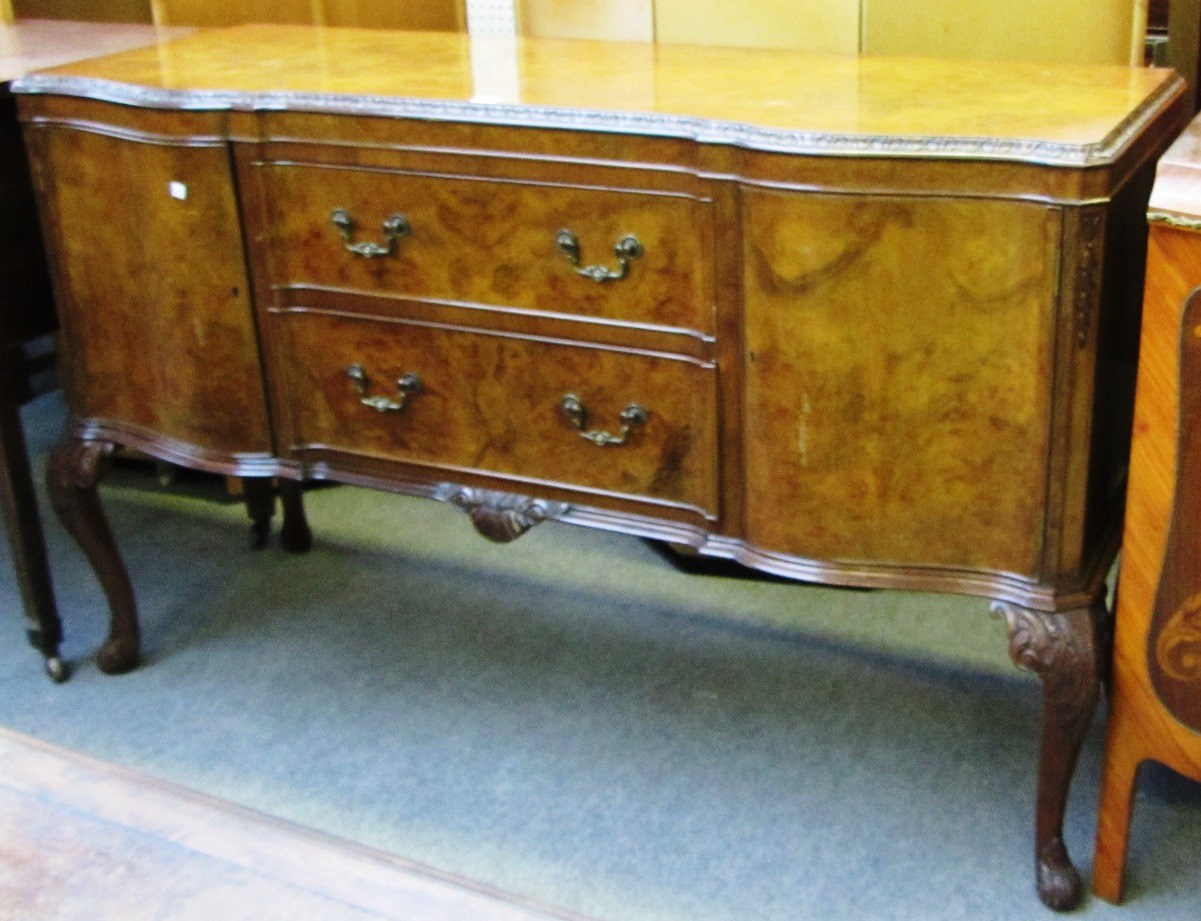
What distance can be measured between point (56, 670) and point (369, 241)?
96 centimetres

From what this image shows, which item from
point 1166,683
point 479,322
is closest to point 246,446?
point 479,322

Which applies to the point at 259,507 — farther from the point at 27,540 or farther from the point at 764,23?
the point at 764,23

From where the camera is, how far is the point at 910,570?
1726 millimetres

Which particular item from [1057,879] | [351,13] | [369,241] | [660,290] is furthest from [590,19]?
[1057,879]

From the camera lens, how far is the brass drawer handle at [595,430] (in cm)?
179

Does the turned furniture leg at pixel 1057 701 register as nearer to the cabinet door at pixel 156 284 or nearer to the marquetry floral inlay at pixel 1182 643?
the marquetry floral inlay at pixel 1182 643

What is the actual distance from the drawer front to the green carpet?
18.3 inches

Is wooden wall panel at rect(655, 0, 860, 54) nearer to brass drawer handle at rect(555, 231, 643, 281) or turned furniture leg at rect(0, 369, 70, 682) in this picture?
brass drawer handle at rect(555, 231, 643, 281)

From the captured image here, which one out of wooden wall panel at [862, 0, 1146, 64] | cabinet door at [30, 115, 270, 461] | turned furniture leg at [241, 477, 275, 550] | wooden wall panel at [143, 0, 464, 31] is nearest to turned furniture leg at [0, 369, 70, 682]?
cabinet door at [30, 115, 270, 461]

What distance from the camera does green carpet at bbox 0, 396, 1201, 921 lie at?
1.93m

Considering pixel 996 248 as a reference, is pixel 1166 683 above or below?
below

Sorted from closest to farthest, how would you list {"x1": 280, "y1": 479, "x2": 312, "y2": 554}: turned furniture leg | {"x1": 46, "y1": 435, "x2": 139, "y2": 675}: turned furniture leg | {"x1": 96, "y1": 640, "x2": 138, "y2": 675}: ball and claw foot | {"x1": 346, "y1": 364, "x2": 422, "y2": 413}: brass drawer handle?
{"x1": 346, "y1": 364, "x2": 422, "y2": 413}: brass drawer handle < {"x1": 46, "y1": 435, "x2": 139, "y2": 675}: turned furniture leg < {"x1": 96, "y1": 640, "x2": 138, "y2": 675}: ball and claw foot < {"x1": 280, "y1": 479, "x2": 312, "y2": 554}: turned furniture leg

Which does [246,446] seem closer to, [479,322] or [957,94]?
[479,322]

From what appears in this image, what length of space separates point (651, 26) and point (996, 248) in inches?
40.5
